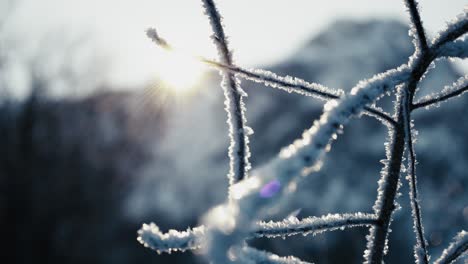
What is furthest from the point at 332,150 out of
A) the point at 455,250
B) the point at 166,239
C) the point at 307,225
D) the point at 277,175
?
the point at 277,175

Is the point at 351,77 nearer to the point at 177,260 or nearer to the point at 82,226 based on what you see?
the point at 177,260

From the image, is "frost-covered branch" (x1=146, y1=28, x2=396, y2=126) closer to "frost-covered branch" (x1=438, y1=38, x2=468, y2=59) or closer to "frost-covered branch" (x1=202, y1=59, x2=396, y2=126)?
"frost-covered branch" (x1=202, y1=59, x2=396, y2=126)

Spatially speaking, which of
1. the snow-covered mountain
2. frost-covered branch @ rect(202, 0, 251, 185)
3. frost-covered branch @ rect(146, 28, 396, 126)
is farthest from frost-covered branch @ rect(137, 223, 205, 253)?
the snow-covered mountain

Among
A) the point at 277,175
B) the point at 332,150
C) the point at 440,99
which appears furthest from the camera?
the point at 332,150

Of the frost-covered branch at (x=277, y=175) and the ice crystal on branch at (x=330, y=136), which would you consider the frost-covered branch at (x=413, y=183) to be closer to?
the ice crystal on branch at (x=330, y=136)

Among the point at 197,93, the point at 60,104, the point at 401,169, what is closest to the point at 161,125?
the point at 197,93

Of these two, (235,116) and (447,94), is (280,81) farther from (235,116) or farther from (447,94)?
(447,94)
